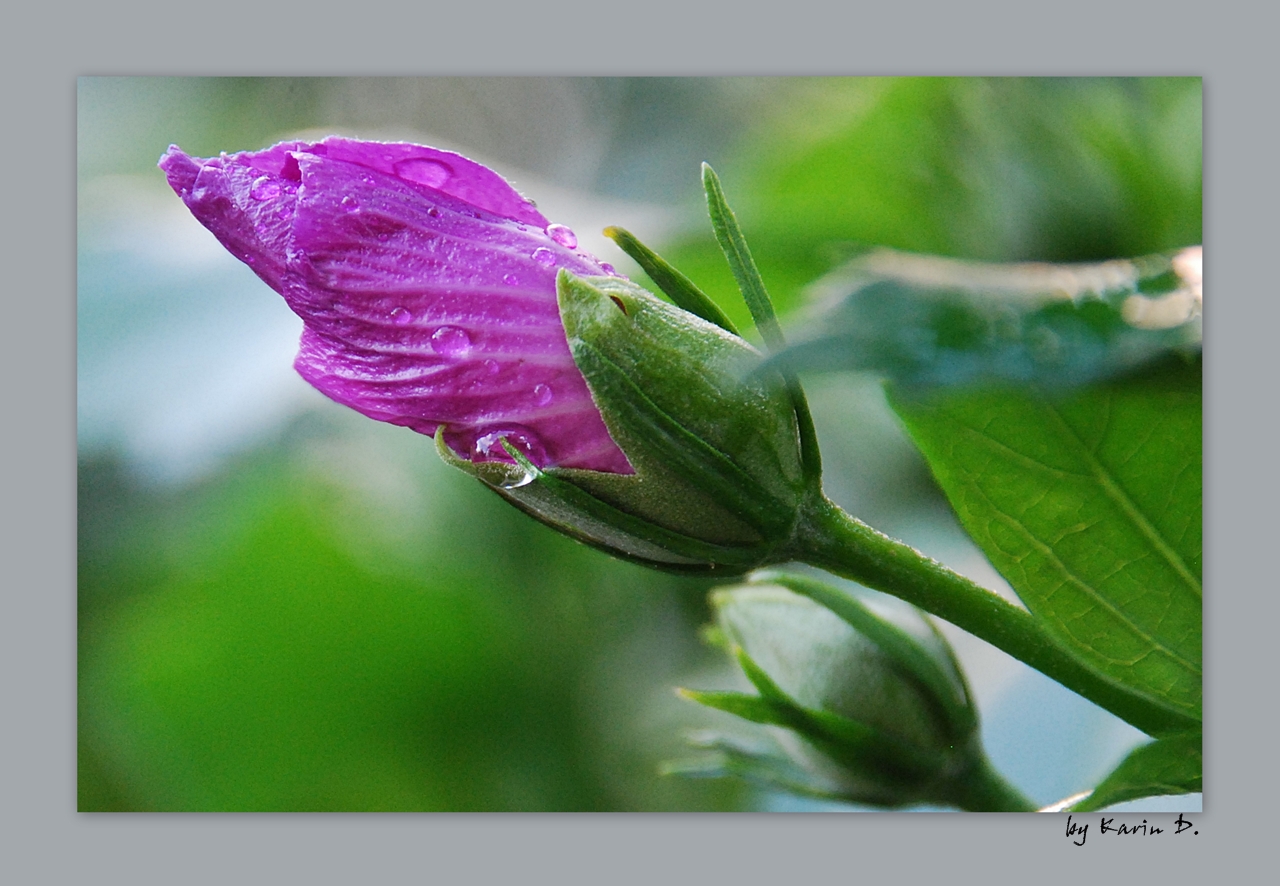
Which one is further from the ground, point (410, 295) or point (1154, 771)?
point (410, 295)

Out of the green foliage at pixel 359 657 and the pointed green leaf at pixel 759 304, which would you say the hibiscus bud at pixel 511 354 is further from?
the green foliage at pixel 359 657

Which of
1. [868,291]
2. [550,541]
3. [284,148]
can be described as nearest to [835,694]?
[868,291]

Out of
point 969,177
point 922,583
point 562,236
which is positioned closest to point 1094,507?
point 922,583

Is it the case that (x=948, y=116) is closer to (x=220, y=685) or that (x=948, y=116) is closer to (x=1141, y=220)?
(x=1141, y=220)

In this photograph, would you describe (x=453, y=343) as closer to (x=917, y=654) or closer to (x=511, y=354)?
(x=511, y=354)

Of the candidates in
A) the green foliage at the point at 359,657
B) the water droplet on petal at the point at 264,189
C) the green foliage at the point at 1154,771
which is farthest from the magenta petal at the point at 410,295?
the green foliage at the point at 359,657
